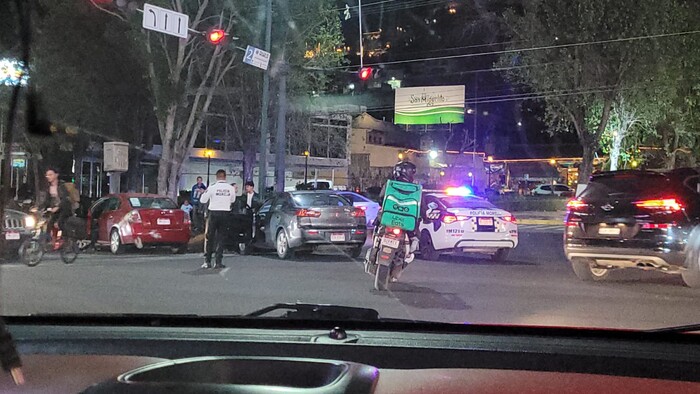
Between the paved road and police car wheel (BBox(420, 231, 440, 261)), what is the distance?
0.37 meters

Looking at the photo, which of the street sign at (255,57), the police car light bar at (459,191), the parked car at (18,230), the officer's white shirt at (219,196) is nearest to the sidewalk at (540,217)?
the police car light bar at (459,191)

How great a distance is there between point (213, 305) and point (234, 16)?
47.1 feet

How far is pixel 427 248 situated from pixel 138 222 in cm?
606

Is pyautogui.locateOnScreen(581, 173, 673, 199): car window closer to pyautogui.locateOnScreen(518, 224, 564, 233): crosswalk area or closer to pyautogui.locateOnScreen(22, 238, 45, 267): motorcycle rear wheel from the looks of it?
pyautogui.locateOnScreen(22, 238, 45, 267): motorcycle rear wheel

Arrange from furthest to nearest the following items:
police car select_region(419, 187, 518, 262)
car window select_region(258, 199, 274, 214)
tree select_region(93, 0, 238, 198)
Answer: tree select_region(93, 0, 238, 198) < car window select_region(258, 199, 274, 214) < police car select_region(419, 187, 518, 262)

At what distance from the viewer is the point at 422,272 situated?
12.7 metres

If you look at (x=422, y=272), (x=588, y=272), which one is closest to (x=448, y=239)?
(x=422, y=272)

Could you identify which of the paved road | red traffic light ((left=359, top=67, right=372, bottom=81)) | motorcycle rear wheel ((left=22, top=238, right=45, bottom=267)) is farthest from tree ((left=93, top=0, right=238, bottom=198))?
motorcycle rear wheel ((left=22, top=238, right=45, bottom=267))

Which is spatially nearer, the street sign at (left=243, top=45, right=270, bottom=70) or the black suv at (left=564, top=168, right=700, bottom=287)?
the black suv at (left=564, top=168, right=700, bottom=287)

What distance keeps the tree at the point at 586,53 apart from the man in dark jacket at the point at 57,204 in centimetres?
949

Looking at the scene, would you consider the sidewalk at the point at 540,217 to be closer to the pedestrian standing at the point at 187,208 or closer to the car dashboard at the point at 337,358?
the pedestrian standing at the point at 187,208

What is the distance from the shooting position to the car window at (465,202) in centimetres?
1452

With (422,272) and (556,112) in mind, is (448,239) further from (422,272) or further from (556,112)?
(556,112)

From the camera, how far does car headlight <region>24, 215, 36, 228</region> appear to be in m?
13.3
